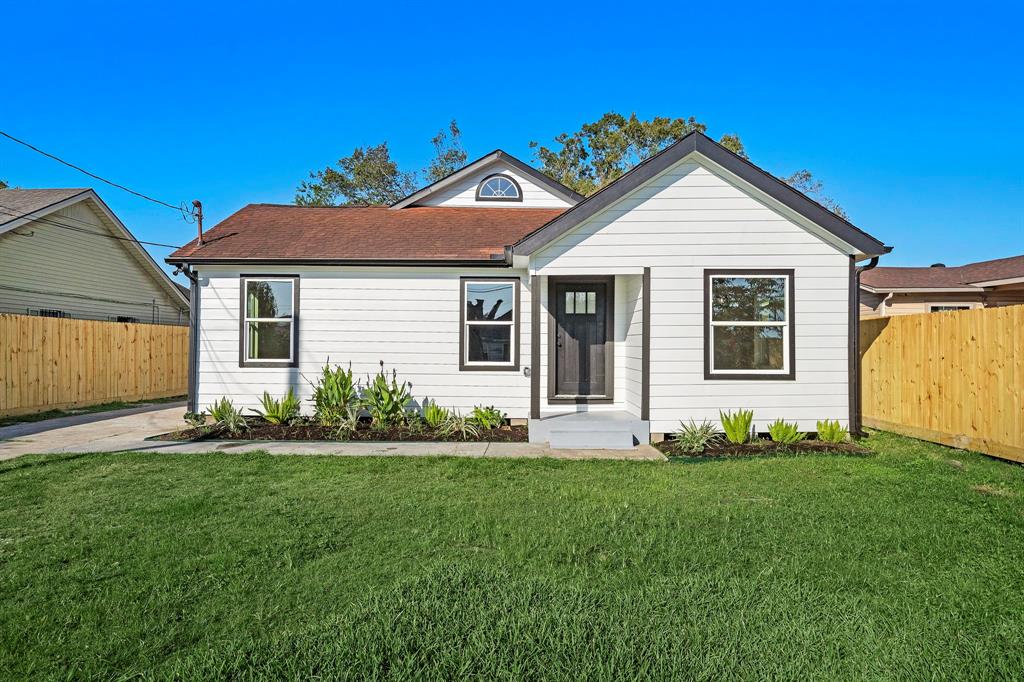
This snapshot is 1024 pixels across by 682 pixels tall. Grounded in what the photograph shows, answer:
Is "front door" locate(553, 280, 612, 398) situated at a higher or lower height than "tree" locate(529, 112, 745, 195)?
lower

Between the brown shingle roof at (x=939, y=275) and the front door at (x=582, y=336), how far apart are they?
47.6ft

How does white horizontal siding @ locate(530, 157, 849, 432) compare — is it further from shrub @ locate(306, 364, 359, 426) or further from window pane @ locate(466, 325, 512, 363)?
shrub @ locate(306, 364, 359, 426)

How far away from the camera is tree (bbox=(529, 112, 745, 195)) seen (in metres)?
29.0

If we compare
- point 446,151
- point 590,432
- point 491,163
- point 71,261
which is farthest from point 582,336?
point 446,151

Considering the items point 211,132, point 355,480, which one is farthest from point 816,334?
point 211,132

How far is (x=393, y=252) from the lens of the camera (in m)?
9.54

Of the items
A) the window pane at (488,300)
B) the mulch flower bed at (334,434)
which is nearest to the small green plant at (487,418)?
the mulch flower bed at (334,434)

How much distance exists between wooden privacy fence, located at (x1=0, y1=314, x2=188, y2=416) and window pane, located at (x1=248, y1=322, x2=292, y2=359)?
560cm

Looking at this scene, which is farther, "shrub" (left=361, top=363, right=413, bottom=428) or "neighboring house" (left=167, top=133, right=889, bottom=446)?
"shrub" (left=361, top=363, right=413, bottom=428)

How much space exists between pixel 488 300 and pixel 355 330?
237 cm

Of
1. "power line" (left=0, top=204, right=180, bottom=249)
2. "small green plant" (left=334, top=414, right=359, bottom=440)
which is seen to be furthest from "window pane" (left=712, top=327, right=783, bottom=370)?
"power line" (left=0, top=204, right=180, bottom=249)

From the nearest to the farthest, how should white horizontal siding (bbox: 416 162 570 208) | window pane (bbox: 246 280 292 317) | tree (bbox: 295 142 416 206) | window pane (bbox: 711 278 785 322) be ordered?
window pane (bbox: 711 278 785 322) < window pane (bbox: 246 280 292 317) < white horizontal siding (bbox: 416 162 570 208) < tree (bbox: 295 142 416 206)

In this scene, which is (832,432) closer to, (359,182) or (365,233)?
(365,233)

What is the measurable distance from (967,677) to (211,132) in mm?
19849
